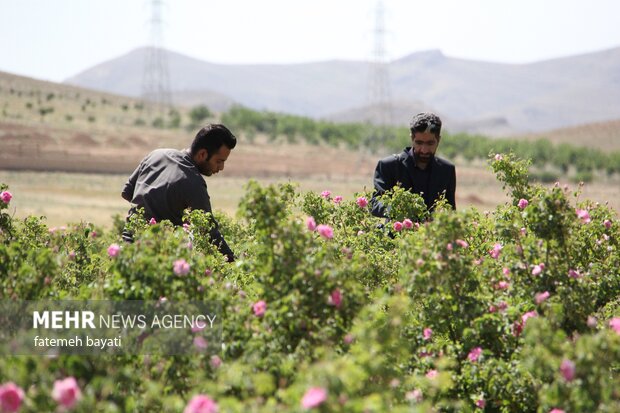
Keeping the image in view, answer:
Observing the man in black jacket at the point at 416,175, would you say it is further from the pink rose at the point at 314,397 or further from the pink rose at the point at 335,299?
the pink rose at the point at 314,397

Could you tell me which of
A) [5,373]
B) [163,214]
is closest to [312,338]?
[5,373]

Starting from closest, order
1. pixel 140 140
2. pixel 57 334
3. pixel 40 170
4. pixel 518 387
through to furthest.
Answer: pixel 57 334 → pixel 518 387 → pixel 40 170 → pixel 140 140

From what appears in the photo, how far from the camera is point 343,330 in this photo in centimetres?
340

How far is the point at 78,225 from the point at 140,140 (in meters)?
56.9

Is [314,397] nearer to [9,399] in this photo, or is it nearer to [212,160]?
[9,399]

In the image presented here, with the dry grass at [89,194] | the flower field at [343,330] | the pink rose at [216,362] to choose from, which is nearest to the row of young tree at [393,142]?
the dry grass at [89,194]

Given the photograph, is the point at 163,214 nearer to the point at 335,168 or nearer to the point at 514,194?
the point at 514,194

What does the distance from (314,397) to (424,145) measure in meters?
3.80

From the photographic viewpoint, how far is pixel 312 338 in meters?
3.37

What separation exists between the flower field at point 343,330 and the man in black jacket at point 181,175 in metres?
0.34

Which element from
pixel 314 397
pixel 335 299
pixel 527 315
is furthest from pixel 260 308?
pixel 527 315

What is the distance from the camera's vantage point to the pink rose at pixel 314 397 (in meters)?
2.15

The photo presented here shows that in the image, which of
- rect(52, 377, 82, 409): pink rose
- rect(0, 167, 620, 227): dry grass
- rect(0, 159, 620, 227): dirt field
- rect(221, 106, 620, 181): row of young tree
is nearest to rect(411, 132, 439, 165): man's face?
rect(52, 377, 82, 409): pink rose

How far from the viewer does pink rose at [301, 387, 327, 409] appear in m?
2.15
